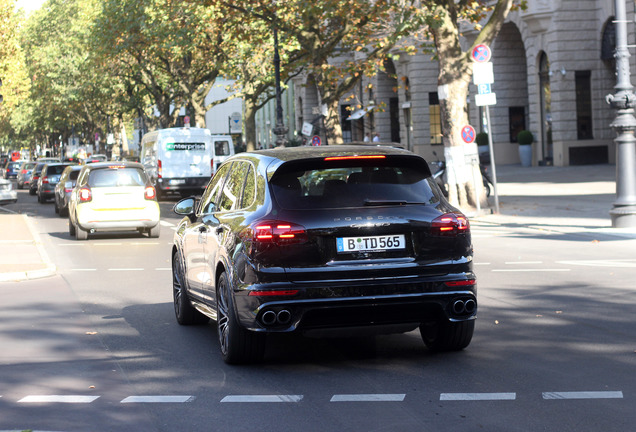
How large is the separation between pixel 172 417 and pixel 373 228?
1.97 meters

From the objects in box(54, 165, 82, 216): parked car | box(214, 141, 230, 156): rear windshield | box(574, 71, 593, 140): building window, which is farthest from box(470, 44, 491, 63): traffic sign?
box(214, 141, 230, 156): rear windshield

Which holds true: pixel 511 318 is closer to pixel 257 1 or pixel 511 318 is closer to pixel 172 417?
pixel 172 417

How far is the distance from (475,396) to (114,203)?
16268 mm

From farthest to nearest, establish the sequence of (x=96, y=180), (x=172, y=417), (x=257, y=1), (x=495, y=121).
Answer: (x=495, y=121) < (x=257, y=1) < (x=96, y=180) < (x=172, y=417)

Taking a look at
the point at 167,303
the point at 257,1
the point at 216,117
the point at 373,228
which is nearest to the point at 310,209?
the point at 373,228

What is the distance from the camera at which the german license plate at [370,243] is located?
7.50 metres

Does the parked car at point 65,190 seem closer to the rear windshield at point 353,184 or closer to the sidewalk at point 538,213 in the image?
the sidewalk at point 538,213

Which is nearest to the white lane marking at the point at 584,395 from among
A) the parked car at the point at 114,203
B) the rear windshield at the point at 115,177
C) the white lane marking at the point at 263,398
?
the white lane marking at the point at 263,398

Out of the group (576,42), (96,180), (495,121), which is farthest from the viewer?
(495,121)

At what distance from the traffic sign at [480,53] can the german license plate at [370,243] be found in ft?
55.2

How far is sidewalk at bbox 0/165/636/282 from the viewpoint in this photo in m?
17.1

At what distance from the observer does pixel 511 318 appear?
9984mm

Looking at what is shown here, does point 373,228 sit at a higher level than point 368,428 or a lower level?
higher

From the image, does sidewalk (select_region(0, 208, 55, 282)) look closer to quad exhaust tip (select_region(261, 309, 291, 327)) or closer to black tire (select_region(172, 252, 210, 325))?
black tire (select_region(172, 252, 210, 325))
